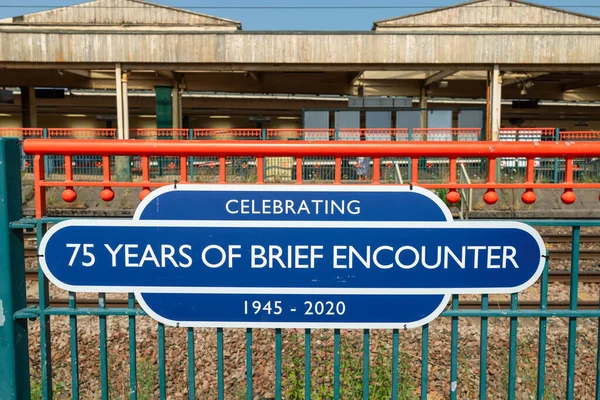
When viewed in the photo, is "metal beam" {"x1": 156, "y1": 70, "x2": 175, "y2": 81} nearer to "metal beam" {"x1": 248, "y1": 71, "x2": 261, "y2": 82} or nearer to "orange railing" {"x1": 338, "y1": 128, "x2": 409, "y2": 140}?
"metal beam" {"x1": 248, "y1": 71, "x2": 261, "y2": 82}

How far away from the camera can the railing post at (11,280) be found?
2516 mm

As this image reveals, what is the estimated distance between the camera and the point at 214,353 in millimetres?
5516

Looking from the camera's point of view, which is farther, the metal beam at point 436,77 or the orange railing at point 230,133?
the metal beam at point 436,77

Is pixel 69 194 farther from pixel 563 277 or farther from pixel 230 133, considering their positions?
pixel 230 133

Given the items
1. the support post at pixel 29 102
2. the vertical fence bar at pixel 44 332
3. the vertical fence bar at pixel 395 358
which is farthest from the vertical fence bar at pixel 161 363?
the support post at pixel 29 102

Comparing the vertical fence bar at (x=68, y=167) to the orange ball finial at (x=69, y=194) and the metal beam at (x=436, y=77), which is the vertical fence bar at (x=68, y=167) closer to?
the orange ball finial at (x=69, y=194)

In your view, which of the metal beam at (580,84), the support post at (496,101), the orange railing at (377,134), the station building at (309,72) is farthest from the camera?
the metal beam at (580,84)

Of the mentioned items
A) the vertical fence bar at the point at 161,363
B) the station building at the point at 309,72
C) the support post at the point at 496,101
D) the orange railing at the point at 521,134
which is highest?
the station building at the point at 309,72

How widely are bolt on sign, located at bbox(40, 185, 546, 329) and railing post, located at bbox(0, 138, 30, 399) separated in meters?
0.18

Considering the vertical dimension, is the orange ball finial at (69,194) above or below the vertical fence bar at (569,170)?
below

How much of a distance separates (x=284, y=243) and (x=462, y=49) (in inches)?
616

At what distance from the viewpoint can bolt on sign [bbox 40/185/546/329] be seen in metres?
2.54

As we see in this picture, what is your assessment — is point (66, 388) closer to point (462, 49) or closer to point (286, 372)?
point (286, 372)

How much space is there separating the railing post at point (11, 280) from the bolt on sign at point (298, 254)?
7.2 inches
